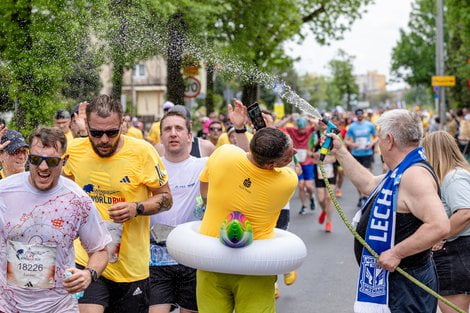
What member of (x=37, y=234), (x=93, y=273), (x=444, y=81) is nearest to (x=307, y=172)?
(x=93, y=273)

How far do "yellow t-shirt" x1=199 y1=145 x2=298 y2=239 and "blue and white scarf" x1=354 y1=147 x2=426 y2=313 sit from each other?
24.6 inches

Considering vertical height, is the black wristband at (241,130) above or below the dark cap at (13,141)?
above

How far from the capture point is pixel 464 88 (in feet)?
193

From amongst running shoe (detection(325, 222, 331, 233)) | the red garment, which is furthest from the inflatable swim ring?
the red garment

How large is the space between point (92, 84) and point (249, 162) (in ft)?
30.1

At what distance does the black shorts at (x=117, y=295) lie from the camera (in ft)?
15.5

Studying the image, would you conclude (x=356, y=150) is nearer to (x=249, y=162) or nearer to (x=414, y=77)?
(x=249, y=162)

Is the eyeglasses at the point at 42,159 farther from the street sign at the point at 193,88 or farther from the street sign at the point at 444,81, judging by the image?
the street sign at the point at 444,81

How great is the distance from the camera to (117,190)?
15.5ft

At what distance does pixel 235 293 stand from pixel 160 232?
110cm

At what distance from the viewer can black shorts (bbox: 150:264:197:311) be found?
17.5ft

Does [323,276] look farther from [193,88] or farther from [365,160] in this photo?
[193,88]

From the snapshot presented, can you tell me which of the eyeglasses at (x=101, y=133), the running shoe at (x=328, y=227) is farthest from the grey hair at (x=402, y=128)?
the running shoe at (x=328, y=227)

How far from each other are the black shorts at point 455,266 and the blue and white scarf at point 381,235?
1.18m
